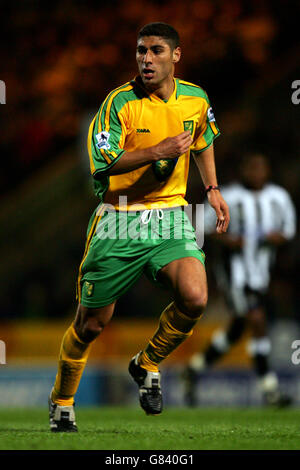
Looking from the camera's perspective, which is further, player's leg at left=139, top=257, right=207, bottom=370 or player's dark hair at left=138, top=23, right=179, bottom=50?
player's dark hair at left=138, top=23, right=179, bottom=50

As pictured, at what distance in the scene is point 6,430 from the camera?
18.6 ft

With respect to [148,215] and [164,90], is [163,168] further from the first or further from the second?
[164,90]

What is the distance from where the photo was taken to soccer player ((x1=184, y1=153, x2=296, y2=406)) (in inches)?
352

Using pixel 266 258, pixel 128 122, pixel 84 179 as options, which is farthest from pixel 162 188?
pixel 84 179

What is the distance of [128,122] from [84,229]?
11892mm

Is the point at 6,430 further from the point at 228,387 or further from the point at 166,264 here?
the point at 228,387

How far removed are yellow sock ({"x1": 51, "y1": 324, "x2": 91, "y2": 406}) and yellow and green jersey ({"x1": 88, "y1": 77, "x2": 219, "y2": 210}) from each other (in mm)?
806

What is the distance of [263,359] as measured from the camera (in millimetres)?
8656

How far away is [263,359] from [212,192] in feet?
10.9

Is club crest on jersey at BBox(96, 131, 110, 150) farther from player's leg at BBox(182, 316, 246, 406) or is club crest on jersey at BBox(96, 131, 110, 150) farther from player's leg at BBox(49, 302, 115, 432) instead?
player's leg at BBox(182, 316, 246, 406)

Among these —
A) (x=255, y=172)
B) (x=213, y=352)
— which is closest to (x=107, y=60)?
(x=255, y=172)

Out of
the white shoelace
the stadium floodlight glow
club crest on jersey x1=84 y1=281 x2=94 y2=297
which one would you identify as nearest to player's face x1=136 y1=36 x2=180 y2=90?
the white shoelace

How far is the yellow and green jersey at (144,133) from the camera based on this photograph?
536 cm

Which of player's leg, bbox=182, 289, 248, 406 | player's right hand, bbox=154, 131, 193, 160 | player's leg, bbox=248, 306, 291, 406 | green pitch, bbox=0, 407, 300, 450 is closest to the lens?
green pitch, bbox=0, 407, 300, 450
